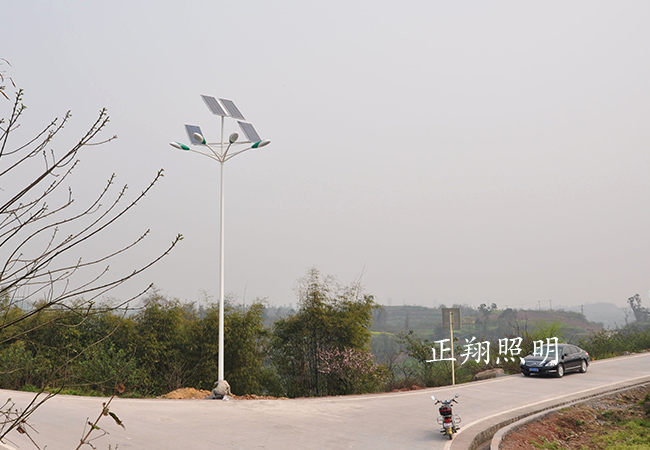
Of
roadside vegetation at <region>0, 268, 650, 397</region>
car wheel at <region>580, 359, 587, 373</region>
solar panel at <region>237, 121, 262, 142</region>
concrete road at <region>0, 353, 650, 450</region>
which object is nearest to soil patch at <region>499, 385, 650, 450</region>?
concrete road at <region>0, 353, 650, 450</region>

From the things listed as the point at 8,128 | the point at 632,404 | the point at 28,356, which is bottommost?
the point at 632,404

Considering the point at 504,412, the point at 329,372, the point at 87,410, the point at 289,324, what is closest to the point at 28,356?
the point at 87,410

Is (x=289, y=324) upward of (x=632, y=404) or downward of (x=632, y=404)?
upward

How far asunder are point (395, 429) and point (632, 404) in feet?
25.4

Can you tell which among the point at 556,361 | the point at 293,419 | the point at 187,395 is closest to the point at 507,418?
the point at 293,419

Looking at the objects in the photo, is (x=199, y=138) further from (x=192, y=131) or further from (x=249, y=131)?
(x=249, y=131)

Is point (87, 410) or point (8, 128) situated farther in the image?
point (87, 410)

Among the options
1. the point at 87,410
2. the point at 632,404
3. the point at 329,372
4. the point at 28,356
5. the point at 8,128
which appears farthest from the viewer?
the point at 329,372

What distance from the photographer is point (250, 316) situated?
20531 millimetres

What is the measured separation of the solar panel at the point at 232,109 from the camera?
53.3ft

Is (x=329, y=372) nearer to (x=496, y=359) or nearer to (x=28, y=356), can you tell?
(x=496, y=359)

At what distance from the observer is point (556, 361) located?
18.6 m

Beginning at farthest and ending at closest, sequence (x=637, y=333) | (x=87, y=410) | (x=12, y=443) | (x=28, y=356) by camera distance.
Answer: (x=637, y=333) < (x=28, y=356) < (x=87, y=410) < (x=12, y=443)

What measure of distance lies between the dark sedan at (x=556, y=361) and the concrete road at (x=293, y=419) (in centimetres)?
207
